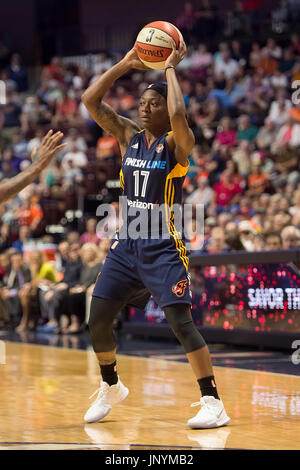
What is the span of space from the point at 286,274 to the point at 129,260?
13.9 ft

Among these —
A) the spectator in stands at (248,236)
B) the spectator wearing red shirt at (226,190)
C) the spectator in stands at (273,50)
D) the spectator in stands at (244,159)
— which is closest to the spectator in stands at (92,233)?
the spectator wearing red shirt at (226,190)

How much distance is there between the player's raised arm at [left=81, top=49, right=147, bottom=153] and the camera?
18.0 ft

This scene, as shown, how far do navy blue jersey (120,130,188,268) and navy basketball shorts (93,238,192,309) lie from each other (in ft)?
0.40

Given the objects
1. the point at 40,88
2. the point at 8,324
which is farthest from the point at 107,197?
the point at 40,88

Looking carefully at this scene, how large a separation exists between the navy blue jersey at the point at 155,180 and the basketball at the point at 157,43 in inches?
20.9

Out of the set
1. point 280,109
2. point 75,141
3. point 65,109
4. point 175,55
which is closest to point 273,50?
point 280,109

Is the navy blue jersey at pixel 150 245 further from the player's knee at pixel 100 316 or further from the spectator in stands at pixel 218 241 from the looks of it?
the spectator in stands at pixel 218 241

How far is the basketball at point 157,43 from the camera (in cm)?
539

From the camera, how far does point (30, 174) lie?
14.8 feet

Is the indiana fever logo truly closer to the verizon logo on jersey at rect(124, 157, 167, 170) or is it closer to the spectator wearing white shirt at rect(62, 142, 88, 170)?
the verizon logo on jersey at rect(124, 157, 167, 170)

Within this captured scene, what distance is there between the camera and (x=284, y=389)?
681 cm

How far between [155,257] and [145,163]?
61 cm

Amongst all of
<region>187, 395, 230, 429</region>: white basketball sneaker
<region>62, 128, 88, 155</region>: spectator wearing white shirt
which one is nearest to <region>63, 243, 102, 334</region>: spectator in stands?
<region>62, 128, 88, 155</region>: spectator wearing white shirt
